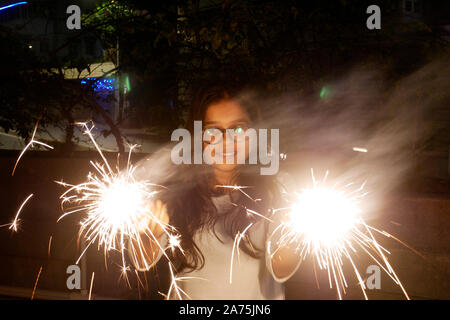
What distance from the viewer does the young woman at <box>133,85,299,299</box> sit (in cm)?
231

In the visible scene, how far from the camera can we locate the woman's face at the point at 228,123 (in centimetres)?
228

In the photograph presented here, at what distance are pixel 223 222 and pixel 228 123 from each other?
66 cm

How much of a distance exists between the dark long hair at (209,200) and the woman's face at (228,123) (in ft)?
0.15

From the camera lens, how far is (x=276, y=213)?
243cm

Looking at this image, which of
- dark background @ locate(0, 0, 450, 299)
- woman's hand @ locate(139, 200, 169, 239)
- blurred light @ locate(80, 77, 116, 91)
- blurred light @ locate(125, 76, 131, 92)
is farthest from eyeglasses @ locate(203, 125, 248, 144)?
blurred light @ locate(80, 77, 116, 91)

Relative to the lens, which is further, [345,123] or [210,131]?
[345,123]

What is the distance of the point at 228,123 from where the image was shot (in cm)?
230

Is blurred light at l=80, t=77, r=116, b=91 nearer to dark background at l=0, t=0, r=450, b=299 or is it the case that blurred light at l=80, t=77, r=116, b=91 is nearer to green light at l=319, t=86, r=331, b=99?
dark background at l=0, t=0, r=450, b=299

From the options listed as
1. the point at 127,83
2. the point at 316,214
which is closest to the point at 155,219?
the point at 316,214

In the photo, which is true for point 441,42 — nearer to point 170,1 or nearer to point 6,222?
point 170,1

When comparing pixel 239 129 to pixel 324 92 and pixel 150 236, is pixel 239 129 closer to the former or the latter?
pixel 150 236

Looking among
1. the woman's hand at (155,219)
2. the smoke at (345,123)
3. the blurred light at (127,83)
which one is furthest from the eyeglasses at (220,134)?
the blurred light at (127,83)

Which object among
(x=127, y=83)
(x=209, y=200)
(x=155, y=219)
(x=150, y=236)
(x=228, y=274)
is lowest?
(x=228, y=274)
